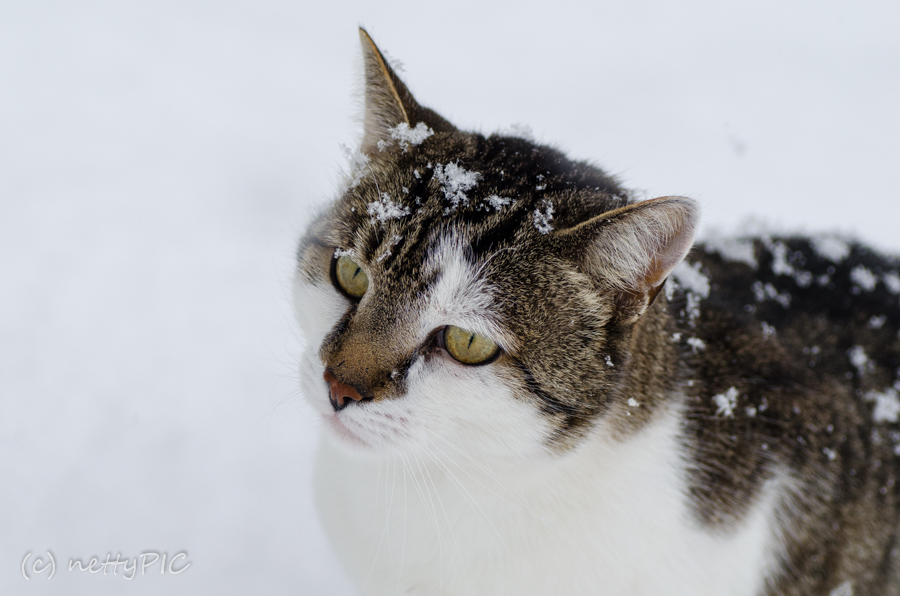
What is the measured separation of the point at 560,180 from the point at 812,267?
57.7 inches

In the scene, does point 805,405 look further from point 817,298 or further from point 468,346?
point 468,346

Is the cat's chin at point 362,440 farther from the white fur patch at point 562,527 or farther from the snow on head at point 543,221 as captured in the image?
the snow on head at point 543,221

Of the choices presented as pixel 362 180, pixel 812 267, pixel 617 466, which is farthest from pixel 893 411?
pixel 362 180

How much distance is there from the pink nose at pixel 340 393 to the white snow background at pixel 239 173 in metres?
0.73

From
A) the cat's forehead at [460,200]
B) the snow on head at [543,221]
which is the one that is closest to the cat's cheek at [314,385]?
the cat's forehead at [460,200]

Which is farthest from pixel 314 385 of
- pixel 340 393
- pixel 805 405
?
pixel 805 405

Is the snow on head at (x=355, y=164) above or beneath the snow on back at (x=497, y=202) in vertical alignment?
beneath

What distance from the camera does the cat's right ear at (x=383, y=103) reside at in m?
1.84

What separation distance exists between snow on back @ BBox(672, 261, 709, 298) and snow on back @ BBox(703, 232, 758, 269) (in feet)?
1.14

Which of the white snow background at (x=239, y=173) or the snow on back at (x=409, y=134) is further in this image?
the white snow background at (x=239, y=173)

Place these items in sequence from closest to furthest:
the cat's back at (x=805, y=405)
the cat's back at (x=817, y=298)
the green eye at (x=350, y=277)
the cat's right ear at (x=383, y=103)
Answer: the green eye at (x=350, y=277)
the cat's right ear at (x=383, y=103)
the cat's back at (x=805, y=405)
the cat's back at (x=817, y=298)

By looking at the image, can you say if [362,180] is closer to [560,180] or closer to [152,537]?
[560,180]

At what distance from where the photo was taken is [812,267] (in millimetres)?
2570

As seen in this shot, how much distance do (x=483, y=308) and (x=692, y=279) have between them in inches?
43.5
